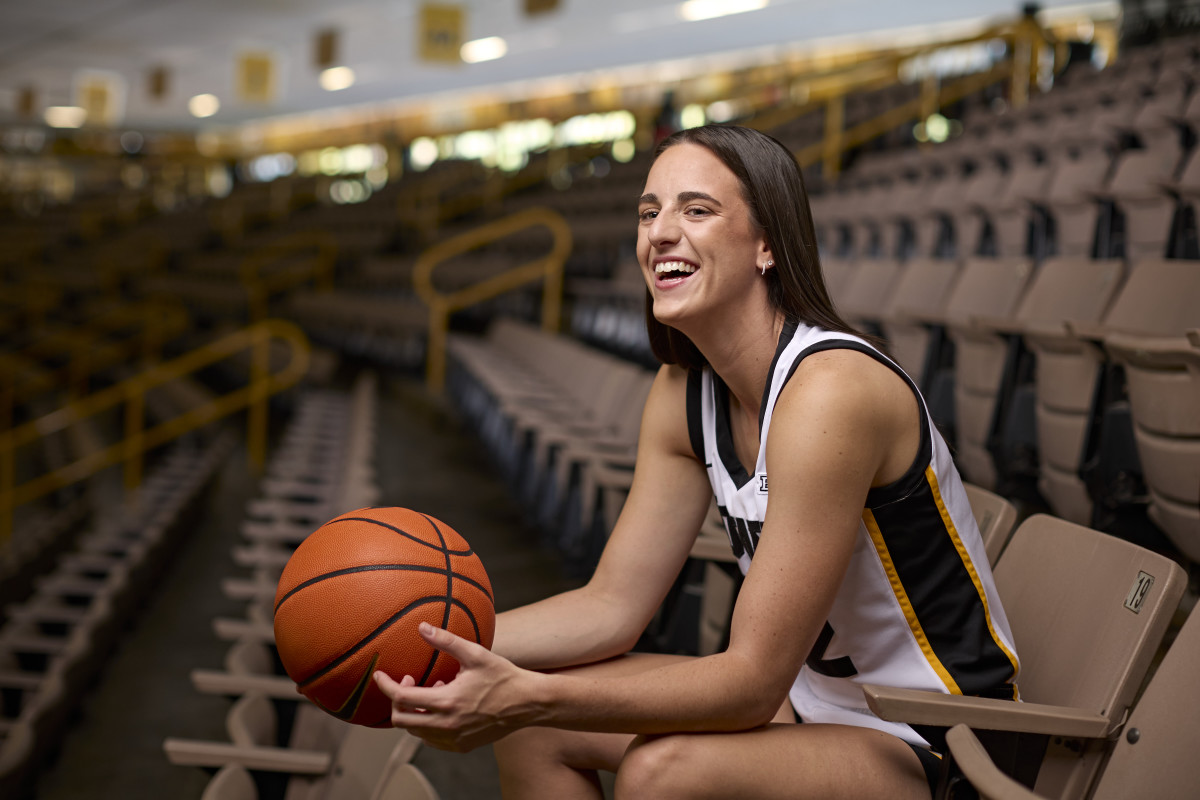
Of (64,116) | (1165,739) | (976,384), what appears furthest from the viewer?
(64,116)

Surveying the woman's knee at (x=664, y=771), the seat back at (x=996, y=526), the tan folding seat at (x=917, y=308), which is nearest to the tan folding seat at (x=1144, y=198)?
the tan folding seat at (x=917, y=308)

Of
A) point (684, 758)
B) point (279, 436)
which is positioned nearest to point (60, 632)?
point (279, 436)

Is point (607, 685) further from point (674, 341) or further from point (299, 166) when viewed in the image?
point (299, 166)

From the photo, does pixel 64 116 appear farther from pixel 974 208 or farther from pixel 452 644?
pixel 452 644

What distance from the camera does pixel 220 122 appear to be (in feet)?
57.0

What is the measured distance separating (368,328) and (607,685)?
17.1 feet

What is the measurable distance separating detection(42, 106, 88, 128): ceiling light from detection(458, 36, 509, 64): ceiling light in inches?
311

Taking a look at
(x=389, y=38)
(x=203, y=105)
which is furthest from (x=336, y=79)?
(x=203, y=105)

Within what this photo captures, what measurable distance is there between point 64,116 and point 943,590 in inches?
758

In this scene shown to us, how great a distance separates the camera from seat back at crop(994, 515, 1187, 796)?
32.0 inches

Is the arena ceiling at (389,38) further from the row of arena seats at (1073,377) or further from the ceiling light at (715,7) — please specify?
the row of arena seats at (1073,377)

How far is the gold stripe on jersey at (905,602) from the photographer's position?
88cm

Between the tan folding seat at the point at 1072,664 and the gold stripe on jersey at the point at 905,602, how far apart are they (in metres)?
0.05

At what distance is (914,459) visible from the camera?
864 mm
